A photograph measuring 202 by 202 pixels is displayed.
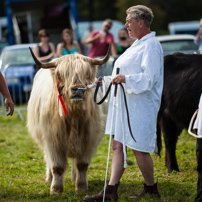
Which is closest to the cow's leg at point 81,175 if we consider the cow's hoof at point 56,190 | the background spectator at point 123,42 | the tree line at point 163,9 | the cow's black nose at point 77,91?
the cow's hoof at point 56,190

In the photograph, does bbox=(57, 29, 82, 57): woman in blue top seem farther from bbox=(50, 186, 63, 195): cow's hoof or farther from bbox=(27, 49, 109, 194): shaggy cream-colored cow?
bbox=(50, 186, 63, 195): cow's hoof

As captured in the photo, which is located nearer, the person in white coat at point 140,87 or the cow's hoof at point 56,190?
the person in white coat at point 140,87

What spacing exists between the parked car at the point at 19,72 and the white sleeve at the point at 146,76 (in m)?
7.80

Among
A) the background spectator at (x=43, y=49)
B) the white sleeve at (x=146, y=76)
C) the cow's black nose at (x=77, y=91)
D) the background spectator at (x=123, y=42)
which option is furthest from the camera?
the background spectator at (x=123, y=42)

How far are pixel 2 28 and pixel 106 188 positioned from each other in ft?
85.3

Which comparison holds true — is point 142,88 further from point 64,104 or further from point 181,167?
point 181,167

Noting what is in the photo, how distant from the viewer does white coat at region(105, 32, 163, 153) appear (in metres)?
4.14

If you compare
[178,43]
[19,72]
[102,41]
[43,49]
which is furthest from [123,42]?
[19,72]

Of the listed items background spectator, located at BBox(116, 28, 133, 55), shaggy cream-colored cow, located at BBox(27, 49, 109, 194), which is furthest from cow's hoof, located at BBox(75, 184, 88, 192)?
background spectator, located at BBox(116, 28, 133, 55)

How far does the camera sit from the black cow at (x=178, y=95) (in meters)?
5.46

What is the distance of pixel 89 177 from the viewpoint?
595 centimetres

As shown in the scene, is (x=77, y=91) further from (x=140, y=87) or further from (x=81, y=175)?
(x=81, y=175)

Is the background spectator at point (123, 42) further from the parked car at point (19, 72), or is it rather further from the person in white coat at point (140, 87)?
the person in white coat at point (140, 87)

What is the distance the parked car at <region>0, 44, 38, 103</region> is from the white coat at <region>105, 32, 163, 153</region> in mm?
7627
